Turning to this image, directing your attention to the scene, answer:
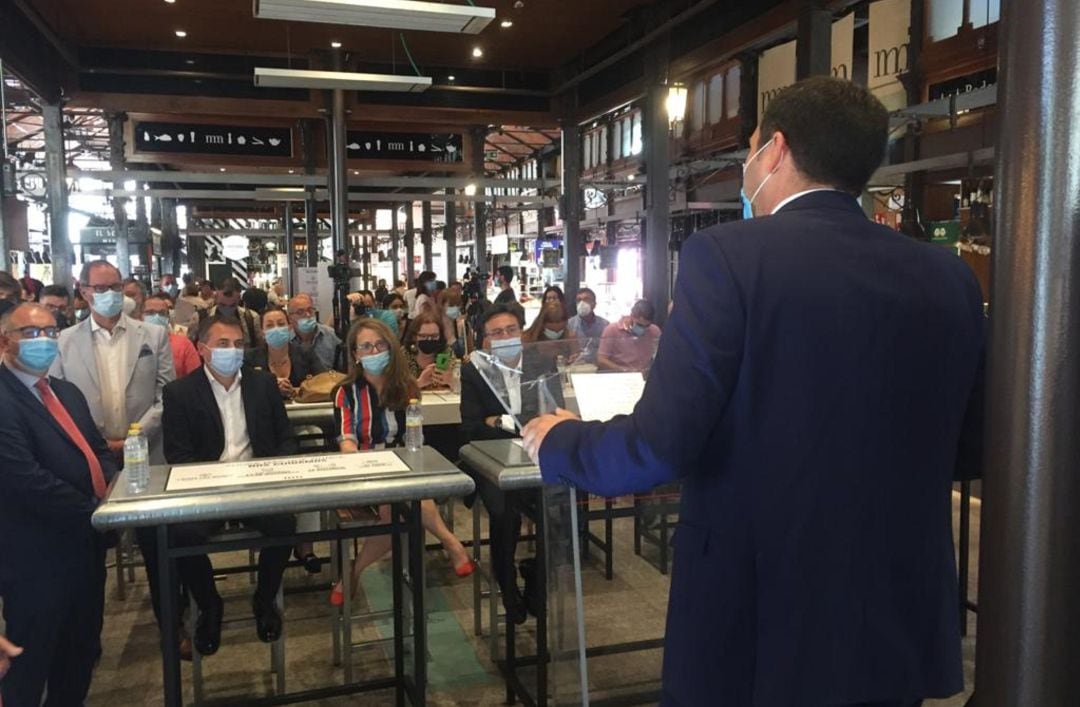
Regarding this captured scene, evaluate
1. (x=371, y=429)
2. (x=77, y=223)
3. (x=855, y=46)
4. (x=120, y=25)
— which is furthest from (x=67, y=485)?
(x=77, y=223)

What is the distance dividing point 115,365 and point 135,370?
9 cm

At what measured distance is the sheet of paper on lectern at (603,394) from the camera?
232 cm

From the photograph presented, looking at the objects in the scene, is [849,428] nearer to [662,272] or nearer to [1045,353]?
[1045,353]

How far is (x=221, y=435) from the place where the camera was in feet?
11.5

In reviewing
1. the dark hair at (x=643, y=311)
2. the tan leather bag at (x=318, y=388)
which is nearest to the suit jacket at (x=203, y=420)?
the tan leather bag at (x=318, y=388)

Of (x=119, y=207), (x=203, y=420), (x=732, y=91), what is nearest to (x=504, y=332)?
(x=203, y=420)

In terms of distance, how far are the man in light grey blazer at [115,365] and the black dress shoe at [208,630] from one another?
97 cm

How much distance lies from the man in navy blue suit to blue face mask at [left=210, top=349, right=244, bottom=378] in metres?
2.60

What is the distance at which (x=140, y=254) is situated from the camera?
14297mm

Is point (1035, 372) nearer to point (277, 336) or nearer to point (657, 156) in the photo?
point (277, 336)

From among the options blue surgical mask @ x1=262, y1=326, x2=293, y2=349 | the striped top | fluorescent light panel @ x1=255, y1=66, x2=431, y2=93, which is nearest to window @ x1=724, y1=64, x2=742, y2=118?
fluorescent light panel @ x1=255, y1=66, x2=431, y2=93

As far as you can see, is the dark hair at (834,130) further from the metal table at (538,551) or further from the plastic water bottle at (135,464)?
the plastic water bottle at (135,464)

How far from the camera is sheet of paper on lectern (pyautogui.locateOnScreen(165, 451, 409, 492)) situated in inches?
98.8

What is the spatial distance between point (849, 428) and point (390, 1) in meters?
4.12
